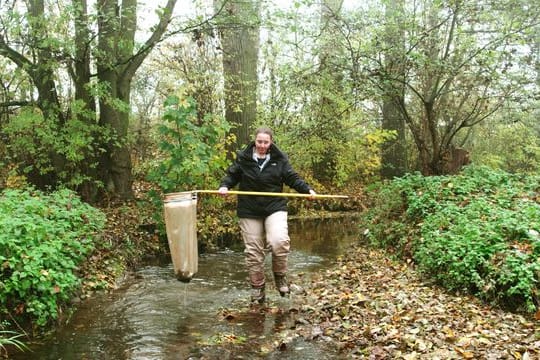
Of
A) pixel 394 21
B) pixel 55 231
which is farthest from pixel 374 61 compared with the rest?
pixel 55 231

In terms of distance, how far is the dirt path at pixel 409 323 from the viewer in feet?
14.1

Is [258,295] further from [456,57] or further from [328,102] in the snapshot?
[328,102]

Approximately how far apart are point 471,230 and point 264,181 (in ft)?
8.82

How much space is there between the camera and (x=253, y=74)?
1359 cm

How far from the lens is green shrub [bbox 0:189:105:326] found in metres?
4.89

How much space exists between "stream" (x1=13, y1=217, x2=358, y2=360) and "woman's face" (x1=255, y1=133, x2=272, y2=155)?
1898 millimetres

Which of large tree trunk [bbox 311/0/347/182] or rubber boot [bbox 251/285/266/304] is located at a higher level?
large tree trunk [bbox 311/0/347/182]

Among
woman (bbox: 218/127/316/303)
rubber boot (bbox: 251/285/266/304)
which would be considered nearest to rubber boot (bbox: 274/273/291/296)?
woman (bbox: 218/127/316/303)

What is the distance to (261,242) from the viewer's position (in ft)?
20.8

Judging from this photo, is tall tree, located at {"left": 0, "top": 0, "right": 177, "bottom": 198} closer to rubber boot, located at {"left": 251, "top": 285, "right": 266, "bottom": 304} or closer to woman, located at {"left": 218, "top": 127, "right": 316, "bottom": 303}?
Answer: woman, located at {"left": 218, "top": 127, "right": 316, "bottom": 303}

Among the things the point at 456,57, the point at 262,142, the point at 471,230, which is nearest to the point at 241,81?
the point at 456,57

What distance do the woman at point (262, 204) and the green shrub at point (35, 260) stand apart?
1.95 metres

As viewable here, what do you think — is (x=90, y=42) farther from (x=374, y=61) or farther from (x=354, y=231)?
(x=354, y=231)

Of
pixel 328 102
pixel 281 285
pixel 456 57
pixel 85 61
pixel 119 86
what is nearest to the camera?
pixel 281 285
